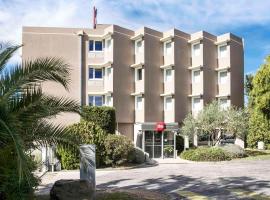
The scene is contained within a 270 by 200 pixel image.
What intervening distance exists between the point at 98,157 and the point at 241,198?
12.4 metres

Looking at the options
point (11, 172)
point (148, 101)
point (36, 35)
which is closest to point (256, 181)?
point (11, 172)

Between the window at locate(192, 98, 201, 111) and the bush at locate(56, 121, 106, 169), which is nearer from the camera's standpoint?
the bush at locate(56, 121, 106, 169)

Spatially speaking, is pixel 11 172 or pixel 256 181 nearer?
pixel 11 172

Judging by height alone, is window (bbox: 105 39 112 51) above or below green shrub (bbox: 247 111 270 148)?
above

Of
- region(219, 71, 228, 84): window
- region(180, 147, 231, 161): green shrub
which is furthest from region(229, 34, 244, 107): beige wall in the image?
region(180, 147, 231, 161): green shrub

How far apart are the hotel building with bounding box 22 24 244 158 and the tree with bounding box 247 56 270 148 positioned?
3228 mm

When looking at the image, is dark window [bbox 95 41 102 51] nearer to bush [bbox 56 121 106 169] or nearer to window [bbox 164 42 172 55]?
window [bbox 164 42 172 55]

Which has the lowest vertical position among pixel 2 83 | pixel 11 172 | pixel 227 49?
pixel 11 172

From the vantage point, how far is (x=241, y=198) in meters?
13.9

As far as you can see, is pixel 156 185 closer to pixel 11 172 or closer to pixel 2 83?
pixel 11 172

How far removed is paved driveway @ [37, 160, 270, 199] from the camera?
1496 centimetres

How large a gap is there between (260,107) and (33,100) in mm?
29090

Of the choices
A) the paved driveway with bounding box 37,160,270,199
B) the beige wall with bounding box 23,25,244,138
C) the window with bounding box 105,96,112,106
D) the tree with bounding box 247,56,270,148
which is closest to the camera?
the paved driveway with bounding box 37,160,270,199

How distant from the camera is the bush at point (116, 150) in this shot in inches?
984
